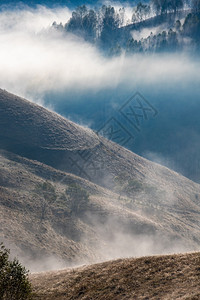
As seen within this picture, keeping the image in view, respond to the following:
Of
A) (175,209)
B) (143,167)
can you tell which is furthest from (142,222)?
(143,167)

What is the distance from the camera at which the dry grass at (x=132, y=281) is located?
65.7 feet

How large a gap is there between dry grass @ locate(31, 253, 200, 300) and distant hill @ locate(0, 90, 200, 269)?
27.0m

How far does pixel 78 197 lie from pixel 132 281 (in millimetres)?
59252

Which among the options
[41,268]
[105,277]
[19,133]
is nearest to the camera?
[105,277]

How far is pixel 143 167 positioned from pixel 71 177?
152ft

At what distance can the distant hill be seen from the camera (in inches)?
2549

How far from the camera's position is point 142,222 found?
81062 mm

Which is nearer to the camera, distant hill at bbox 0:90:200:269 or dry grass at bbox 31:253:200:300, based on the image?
dry grass at bbox 31:253:200:300

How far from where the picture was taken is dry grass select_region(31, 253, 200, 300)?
65.7ft

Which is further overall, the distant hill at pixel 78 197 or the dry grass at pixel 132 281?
the distant hill at pixel 78 197

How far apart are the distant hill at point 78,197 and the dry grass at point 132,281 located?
2702cm

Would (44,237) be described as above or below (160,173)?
below

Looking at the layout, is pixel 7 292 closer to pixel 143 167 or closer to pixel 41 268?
pixel 41 268

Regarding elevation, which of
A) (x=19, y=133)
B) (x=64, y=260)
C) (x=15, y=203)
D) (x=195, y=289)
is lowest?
(x=64, y=260)
